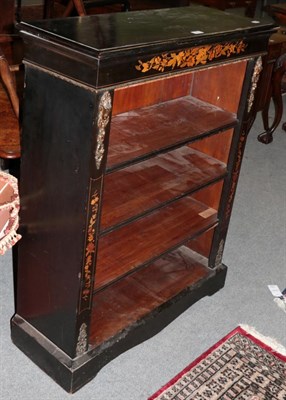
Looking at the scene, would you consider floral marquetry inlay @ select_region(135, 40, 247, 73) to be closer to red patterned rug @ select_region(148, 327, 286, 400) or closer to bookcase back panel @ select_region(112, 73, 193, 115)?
bookcase back panel @ select_region(112, 73, 193, 115)

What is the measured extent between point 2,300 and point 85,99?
47.3 inches

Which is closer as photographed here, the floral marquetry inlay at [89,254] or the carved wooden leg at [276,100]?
the floral marquetry inlay at [89,254]

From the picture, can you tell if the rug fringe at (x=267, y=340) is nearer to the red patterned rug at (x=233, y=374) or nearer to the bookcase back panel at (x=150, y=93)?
the red patterned rug at (x=233, y=374)

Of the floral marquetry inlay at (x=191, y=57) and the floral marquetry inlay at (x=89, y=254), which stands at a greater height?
the floral marquetry inlay at (x=191, y=57)

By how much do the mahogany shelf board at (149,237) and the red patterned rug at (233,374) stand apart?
458 millimetres

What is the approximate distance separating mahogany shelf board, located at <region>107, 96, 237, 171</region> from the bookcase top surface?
1.20 feet

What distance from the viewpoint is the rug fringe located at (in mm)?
2514

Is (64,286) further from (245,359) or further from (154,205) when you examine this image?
(245,359)

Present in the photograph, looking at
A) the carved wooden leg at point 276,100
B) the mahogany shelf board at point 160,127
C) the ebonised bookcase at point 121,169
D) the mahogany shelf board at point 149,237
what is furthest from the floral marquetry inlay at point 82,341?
the carved wooden leg at point 276,100

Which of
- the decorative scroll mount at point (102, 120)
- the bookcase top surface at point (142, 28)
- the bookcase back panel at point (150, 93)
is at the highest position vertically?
the bookcase top surface at point (142, 28)

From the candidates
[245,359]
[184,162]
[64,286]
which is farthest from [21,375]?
[184,162]

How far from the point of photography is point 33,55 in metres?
1.84

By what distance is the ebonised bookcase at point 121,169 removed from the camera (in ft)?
5.93

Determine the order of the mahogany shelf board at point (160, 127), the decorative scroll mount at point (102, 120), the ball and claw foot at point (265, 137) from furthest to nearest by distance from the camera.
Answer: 1. the ball and claw foot at point (265, 137)
2. the mahogany shelf board at point (160, 127)
3. the decorative scroll mount at point (102, 120)
